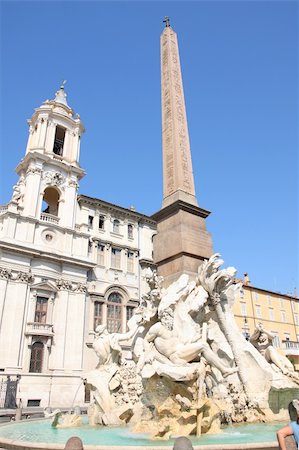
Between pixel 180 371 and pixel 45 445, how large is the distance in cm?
242

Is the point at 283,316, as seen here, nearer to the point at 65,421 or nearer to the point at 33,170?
the point at 33,170

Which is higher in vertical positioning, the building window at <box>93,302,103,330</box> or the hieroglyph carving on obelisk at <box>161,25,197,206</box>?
the hieroglyph carving on obelisk at <box>161,25,197,206</box>

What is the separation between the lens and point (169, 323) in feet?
24.5

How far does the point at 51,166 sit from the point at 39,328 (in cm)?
1251

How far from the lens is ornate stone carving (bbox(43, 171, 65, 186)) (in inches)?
1080

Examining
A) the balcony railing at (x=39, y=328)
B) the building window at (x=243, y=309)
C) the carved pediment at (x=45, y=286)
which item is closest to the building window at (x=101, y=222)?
the carved pediment at (x=45, y=286)

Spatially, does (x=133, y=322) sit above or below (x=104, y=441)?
above

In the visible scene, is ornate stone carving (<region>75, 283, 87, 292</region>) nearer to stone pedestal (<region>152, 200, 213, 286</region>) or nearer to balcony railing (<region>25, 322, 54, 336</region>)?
balcony railing (<region>25, 322, 54, 336</region>)

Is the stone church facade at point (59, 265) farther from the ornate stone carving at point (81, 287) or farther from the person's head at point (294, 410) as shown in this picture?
the person's head at point (294, 410)

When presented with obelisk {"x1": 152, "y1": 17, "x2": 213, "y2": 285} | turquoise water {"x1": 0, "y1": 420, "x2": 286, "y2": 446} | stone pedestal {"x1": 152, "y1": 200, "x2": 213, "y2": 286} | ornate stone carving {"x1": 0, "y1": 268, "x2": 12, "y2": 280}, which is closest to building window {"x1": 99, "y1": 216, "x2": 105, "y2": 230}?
ornate stone carving {"x1": 0, "y1": 268, "x2": 12, "y2": 280}

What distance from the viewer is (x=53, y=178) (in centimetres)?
2766

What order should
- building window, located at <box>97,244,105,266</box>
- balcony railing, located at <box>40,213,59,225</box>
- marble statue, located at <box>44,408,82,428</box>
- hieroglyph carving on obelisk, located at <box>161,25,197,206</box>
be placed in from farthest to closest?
building window, located at <box>97,244,105,266</box>, balcony railing, located at <box>40,213,59,225</box>, hieroglyph carving on obelisk, located at <box>161,25,197,206</box>, marble statue, located at <box>44,408,82,428</box>

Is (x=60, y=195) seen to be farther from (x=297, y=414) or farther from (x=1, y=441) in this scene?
(x=297, y=414)

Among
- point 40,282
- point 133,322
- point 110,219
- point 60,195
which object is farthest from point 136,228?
point 133,322
